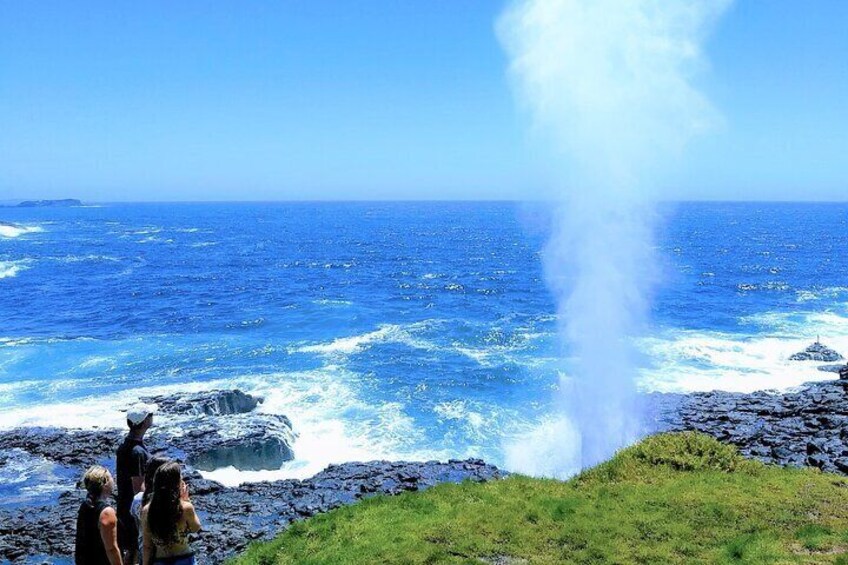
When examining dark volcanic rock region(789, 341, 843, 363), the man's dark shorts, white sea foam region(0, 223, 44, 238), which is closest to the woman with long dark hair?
the man's dark shorts

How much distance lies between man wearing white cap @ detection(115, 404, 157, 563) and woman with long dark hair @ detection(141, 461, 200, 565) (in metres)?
1.67

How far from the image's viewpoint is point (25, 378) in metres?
38.2

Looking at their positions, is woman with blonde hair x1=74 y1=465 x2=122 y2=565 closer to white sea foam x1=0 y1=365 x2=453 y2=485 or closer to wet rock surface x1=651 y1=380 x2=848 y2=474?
white sea foam x1=0 y1=365 x2=453 y2=485

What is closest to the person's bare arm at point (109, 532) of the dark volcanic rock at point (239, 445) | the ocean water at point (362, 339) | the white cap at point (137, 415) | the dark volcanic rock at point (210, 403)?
the white cap at point (137, 415)

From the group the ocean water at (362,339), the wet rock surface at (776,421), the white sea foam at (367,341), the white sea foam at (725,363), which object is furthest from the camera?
the white sea foam at (367,341)

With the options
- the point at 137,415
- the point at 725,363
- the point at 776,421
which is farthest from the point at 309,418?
the point at 725,363

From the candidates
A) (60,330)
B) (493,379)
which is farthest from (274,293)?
(493,379)

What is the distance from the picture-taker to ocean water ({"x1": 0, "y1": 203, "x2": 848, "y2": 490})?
32344mm

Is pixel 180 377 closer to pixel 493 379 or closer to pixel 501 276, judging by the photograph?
pixel 493 379

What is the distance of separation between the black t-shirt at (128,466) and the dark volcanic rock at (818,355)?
43752mm

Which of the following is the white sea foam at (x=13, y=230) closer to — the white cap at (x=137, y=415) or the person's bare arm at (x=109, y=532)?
the white cap at (x=137, y=415)

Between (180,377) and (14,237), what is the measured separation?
449 feet

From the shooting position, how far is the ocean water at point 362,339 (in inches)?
1273

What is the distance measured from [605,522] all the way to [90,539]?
33.2 ft
